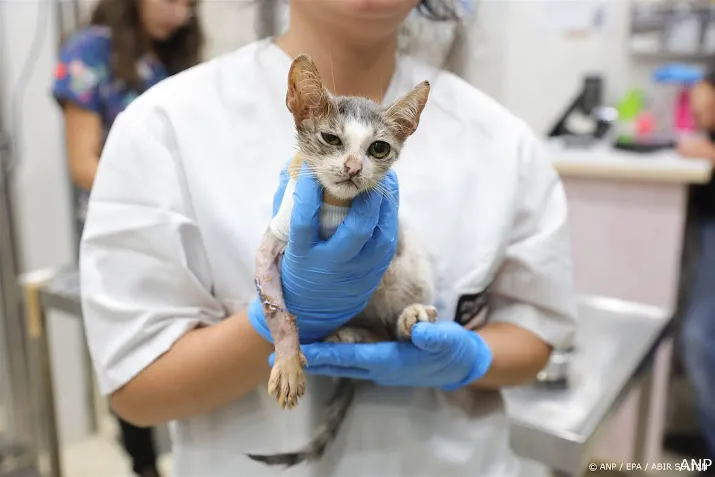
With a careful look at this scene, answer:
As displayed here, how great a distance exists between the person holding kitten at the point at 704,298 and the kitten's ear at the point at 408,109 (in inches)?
49.6

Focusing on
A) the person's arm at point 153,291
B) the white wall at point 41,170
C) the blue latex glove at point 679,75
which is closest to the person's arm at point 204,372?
the person's arm at point 153,291

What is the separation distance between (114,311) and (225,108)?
25 centimetres

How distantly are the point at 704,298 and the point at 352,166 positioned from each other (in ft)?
4.64

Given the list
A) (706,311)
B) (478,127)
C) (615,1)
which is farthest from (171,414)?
(615,1)

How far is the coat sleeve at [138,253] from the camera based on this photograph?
0.65 metres

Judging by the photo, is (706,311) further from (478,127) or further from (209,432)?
(209,432)

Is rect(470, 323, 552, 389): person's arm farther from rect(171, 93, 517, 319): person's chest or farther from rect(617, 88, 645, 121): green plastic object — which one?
rect(617, 88, 645, 121): green plastic object

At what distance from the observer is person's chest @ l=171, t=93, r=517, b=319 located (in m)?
0.64

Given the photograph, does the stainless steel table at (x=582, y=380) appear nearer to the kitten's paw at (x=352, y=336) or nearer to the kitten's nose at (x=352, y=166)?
the kitten's paw at (x=352, y=336)

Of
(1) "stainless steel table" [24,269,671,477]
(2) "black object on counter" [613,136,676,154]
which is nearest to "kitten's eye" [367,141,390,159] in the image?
(1) "stainless steel table" [24,269,671,477]

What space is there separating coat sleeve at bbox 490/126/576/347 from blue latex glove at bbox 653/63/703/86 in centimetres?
151

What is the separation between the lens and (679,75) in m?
2.00

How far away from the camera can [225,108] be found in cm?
68

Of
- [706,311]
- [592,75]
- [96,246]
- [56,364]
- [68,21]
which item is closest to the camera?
[96,246]
